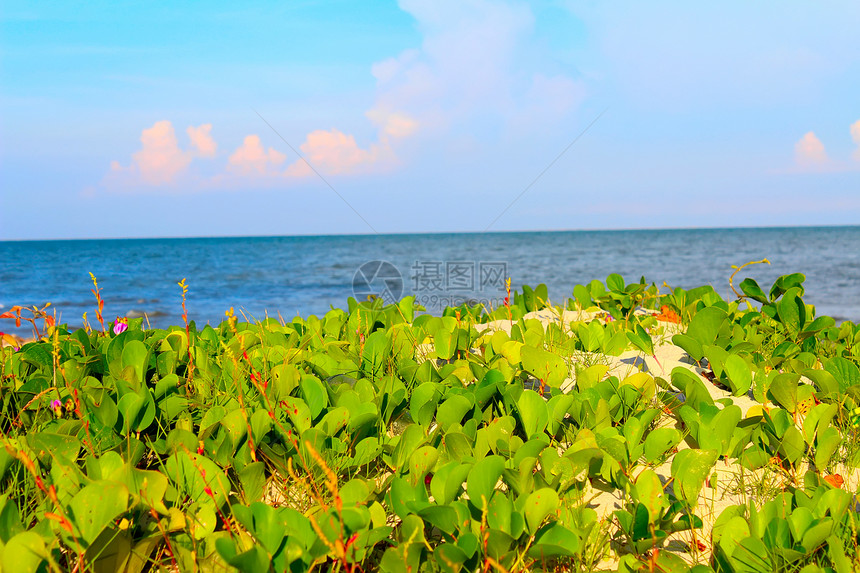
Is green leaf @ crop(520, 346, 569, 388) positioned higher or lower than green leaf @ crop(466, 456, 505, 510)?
higher

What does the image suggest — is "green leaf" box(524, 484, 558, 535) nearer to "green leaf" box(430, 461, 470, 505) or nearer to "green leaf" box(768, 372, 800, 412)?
"green leaf" box(430, 461, 470, 505)

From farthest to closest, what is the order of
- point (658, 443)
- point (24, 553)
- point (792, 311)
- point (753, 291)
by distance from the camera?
point (753, 291) < point (792, 311) < point (658, 443) < point (24, 553)

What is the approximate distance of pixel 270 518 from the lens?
4.30ft

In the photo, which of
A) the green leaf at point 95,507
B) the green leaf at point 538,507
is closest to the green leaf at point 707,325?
the green leaf at point 538,507

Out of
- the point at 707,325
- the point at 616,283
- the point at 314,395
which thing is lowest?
the point at 314,395

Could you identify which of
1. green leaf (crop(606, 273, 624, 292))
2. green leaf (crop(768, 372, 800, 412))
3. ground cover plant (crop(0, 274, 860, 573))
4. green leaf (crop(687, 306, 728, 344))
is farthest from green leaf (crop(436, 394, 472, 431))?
green leaf (crop(606, 273, 624, 292))

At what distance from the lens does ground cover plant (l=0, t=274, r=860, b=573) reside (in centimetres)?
134

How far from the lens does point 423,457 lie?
63.8 inches

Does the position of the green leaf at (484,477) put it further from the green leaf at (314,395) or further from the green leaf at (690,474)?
the green leaf at (314,395)

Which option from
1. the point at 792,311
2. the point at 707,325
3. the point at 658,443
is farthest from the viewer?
the point at 792,311

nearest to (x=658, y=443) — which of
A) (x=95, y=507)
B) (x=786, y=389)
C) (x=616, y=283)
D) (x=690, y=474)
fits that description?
(x=690, y=474)

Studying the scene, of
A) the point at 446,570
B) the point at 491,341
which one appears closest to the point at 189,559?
the point at 446,570

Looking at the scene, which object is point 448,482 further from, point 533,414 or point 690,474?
point 690,474

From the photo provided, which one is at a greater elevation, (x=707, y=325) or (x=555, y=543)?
(x=707, y=325)
